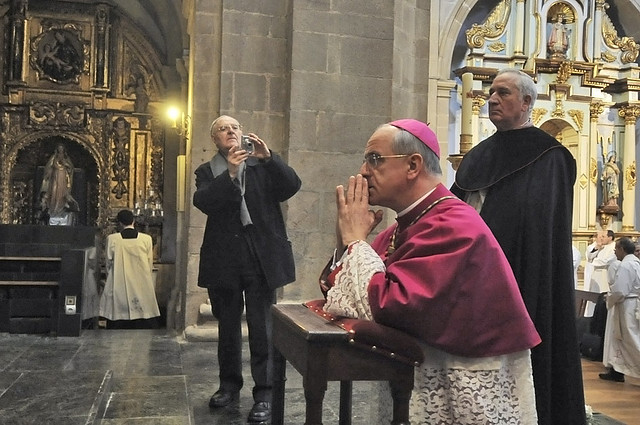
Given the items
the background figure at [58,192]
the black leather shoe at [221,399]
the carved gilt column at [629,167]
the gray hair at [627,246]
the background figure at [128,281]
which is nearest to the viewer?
the black leather shoe at [221,399]

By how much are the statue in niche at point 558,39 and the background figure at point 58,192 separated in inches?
395

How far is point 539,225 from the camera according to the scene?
295cm

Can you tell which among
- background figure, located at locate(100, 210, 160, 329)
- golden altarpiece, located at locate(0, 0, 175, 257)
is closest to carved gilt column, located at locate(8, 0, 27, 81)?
golden altarpiece, located at locate(0, 0, 175, 257)

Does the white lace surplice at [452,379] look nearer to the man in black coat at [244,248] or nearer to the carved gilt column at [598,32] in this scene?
the man in black coat at [244,248]

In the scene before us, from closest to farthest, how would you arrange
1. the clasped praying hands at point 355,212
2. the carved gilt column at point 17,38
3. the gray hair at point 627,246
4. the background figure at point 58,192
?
the clasped praying hands at point 355,212, the gray hair at point 627,246, the background figure at point 58,192, the carved gilt column at point 17,38

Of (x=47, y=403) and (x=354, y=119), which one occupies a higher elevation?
(x=354, y=119)

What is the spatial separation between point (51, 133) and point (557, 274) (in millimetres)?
12216

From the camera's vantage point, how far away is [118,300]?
9.64 meters

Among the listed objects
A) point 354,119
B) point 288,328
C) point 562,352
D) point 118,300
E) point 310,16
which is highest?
point 310,16

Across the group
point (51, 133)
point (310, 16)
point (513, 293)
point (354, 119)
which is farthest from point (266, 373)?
point (51, 133)

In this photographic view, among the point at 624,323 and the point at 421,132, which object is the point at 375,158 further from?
the point at 624,323

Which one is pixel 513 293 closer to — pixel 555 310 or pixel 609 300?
pixel 555 310

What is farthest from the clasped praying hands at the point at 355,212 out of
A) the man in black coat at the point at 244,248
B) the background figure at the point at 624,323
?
the background figure at the point at 624,323

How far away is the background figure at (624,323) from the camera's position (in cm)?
712
